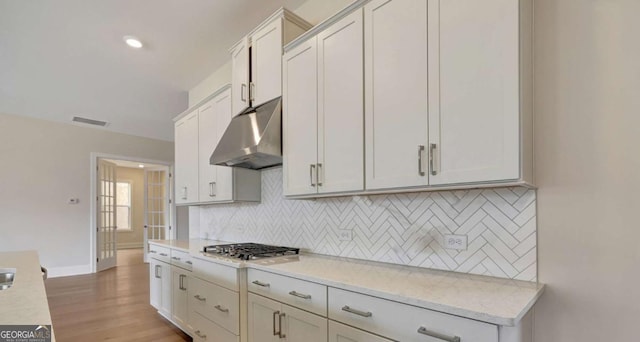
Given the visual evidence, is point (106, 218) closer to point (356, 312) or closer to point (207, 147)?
point (207, 147)

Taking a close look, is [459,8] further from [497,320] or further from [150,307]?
[150,307]

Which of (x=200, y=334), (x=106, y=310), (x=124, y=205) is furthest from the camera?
(x=124, y=205)

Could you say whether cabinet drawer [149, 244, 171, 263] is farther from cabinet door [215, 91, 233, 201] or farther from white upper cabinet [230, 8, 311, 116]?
white upper cabinet [230, 8, 311, 116]

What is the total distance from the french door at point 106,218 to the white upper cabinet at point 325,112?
568cm

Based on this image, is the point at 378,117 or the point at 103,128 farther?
the point at 103,128

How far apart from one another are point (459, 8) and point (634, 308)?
55.6 inches

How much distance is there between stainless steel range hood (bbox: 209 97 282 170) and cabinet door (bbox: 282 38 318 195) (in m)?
0.07

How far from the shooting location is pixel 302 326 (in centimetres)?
174

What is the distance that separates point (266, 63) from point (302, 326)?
190 cm

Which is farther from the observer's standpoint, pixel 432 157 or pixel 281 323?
pixel 281 323

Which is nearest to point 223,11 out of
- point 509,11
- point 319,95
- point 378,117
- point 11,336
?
point 319,95

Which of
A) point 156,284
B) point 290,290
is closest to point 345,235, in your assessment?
point 290,290

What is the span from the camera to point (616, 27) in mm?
1351

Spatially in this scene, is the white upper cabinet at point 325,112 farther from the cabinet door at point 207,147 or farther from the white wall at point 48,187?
the white wall at point 48,187
